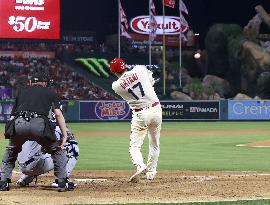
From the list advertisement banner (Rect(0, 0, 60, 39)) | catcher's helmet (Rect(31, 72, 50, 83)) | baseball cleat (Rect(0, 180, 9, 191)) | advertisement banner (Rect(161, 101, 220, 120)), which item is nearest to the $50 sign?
advertisement banner (Rect(0, 0, 60, 39))

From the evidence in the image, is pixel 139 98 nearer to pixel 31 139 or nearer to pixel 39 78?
pixel 39 78

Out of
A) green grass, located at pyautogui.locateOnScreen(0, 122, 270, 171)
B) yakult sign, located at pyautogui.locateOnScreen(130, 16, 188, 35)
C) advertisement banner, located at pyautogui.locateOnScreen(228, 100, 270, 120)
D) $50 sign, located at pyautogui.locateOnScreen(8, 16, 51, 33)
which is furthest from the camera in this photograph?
yakult sign, located at pyautogui.locateOnScreen(130, 16, 188, 35)

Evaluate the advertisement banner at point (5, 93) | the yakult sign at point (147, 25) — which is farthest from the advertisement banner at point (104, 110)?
the yakult sign at point (147, 25)

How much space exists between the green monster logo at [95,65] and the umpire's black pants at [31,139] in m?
47.9

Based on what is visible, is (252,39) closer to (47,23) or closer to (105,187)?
(47,23)

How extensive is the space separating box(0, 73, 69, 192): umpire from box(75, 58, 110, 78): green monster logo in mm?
47856

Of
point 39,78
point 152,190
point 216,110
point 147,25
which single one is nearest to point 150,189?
point 152,190

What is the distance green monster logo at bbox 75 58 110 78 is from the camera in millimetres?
58906

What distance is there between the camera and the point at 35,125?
10.6m

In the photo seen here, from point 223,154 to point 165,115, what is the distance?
81.8 ft

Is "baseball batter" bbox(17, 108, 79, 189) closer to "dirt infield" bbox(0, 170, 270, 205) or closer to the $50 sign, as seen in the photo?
"dirt infield" bbox(0, 170, 270, 205)

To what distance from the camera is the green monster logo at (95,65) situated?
58.9m

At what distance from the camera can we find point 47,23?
5372 cm

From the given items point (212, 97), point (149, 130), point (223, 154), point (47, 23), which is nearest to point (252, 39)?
point (212, 97)
